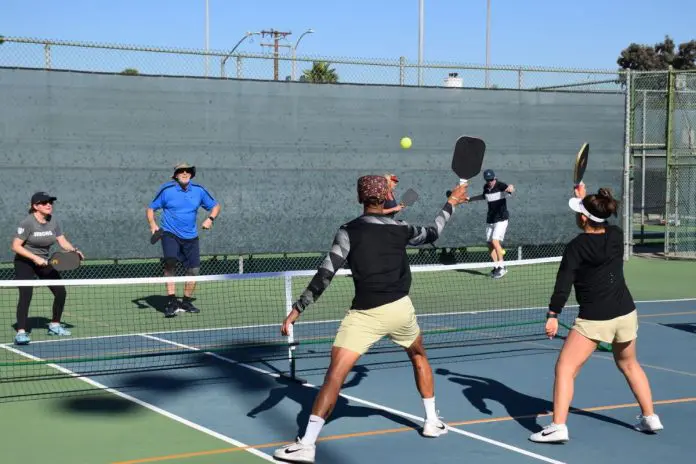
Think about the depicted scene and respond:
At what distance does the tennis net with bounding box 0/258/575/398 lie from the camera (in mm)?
9727

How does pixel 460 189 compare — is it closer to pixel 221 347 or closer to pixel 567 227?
pixel 221 347

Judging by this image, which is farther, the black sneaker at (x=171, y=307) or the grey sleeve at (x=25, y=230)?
the black sneaker at (x=171, y=307)

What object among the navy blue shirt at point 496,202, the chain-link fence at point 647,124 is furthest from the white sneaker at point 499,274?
the chain-link fence at point 647,124

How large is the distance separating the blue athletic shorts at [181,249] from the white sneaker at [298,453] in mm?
7061

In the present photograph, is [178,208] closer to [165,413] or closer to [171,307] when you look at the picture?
[171,307]

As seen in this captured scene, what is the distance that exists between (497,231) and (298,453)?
11972 millimetres

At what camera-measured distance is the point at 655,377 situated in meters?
9.48

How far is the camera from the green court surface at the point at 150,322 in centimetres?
704

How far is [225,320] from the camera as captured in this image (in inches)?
517

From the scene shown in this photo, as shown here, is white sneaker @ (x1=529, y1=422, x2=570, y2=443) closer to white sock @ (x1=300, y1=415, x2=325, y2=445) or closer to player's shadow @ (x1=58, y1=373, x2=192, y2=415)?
white sock @ (x1=300, y1=415, x2=325, y2=445)

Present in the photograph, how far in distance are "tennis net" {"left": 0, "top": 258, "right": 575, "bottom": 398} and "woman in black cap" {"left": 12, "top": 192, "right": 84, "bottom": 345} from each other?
1.26 feet

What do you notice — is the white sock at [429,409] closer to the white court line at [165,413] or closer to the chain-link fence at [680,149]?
the white court line at [165,413]

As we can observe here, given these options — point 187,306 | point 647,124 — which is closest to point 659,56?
point 647,124

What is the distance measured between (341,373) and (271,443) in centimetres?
87
